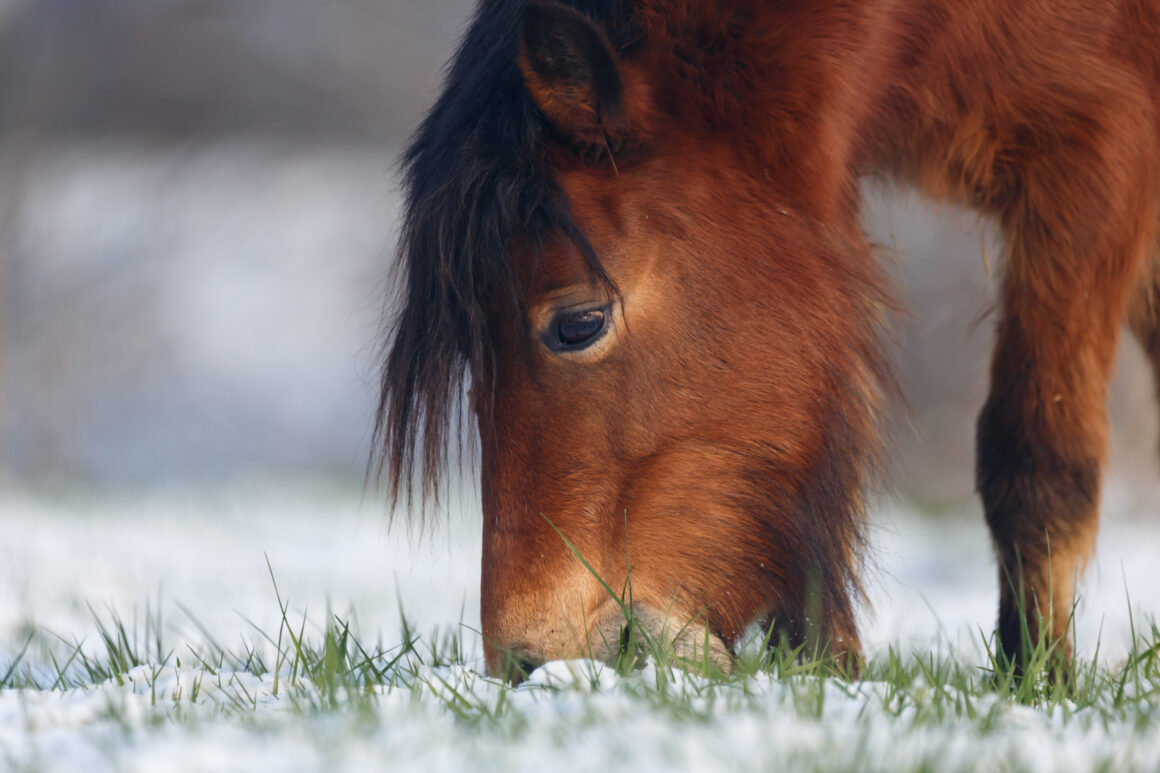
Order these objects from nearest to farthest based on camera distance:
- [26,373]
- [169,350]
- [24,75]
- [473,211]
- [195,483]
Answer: [473,211], [195,483], [24,75], [26,373], [169,350]

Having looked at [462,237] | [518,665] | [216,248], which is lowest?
[518,665]

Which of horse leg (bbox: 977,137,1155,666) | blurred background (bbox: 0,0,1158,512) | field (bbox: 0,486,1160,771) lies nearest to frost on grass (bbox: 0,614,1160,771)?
field (bbox: 0,486,1160,771)

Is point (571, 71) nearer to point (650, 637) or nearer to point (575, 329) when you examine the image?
point (575, 329)

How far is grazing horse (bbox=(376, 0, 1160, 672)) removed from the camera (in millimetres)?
2043

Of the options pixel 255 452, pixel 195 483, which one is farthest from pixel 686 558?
pixel 255 452

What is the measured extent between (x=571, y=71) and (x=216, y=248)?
10392 millimetres

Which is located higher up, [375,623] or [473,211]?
[473,211]

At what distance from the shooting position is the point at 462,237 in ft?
6.81

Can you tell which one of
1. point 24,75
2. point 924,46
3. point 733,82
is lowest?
point 733,82

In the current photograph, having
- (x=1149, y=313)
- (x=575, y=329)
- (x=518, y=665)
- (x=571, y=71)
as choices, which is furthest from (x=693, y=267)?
(x=1149, y=313)

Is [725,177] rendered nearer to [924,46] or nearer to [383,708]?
[924,46]

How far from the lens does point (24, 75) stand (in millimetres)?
8250

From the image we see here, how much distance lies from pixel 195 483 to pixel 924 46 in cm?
577

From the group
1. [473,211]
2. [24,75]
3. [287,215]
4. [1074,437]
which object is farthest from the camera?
[287,215]
